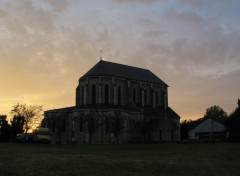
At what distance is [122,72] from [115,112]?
50.5 feet

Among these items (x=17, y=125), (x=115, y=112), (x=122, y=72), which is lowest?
(x=17, y=125)

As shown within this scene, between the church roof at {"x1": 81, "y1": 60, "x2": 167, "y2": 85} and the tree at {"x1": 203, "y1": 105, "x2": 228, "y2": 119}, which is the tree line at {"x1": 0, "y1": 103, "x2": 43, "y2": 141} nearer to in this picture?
the church roof at {"x1": 81, "y1": 60, "x2": 167, "y2": 85}

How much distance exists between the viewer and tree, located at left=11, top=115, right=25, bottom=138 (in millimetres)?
85750

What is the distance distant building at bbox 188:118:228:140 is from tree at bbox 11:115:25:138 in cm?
4868

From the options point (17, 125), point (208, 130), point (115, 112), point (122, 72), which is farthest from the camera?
point (208, 130)

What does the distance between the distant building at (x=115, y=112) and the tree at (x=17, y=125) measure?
7.41m

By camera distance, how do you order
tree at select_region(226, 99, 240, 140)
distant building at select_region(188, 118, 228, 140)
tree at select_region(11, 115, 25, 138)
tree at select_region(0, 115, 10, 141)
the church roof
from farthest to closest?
1. distant building at select_region(188, 118, 228, 140)
2. the church roof
3. tree at select_region(11, 115, 25, 138)
4. tree at select_region(0, 115, 10, 141)
5. tree at select_region(226, 99, 240, 140)

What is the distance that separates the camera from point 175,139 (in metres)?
96.7

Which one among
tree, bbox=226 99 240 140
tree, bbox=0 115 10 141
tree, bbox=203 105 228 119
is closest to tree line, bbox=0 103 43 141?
tree, bbox=0 115 10 141

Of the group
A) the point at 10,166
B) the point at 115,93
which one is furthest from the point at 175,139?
the point at 10,166

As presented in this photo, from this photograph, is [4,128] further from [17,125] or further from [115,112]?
[115,112]

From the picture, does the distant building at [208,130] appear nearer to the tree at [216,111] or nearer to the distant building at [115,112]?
the distant building at [115,112]

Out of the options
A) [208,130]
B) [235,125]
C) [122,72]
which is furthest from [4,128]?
[208,130]

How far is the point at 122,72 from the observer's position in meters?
92.3
